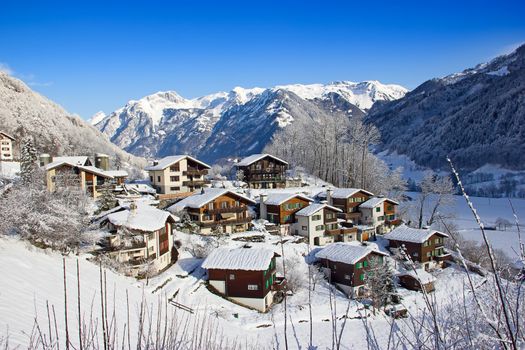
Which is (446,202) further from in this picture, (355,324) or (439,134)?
(439,134)

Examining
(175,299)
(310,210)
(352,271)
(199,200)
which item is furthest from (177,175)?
(352,271)

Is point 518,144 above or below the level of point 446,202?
above

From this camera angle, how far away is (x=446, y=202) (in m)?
45.3

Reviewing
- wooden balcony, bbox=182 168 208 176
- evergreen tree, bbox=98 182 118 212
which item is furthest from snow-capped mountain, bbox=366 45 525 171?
evergreen tree, bbox=98 182 118 212

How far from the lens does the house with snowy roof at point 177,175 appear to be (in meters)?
42.4

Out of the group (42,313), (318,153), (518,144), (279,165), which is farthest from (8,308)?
(518,144)

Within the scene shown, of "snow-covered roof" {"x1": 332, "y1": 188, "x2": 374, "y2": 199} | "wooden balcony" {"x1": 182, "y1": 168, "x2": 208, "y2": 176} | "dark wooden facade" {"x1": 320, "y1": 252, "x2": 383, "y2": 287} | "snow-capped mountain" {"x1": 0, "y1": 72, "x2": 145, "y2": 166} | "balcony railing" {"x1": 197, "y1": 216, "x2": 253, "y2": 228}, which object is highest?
"snow-capped mountain" {"x1": 0, "y1": 72, "x2": 145, "y2": 166}

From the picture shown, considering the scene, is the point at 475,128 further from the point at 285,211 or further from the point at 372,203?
the point at 285,211

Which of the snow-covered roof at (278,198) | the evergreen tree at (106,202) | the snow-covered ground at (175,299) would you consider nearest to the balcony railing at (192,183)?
the snow-covered roof at (278,198)

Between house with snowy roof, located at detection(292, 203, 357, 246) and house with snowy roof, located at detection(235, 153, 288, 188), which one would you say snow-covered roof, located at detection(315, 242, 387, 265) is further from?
house with snowy roof, located at detection(235, 153, 288, 188)

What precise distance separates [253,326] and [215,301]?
3.46 m

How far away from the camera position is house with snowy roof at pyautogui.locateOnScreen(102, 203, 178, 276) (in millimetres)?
23500

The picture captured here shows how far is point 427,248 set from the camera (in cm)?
3519

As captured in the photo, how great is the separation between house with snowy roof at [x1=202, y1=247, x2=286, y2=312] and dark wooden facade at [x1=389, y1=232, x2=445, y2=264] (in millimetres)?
15333
